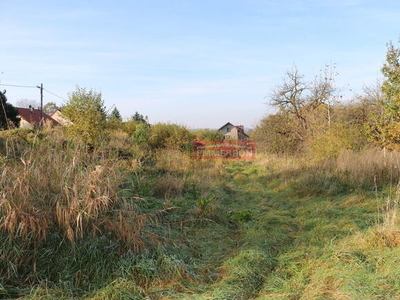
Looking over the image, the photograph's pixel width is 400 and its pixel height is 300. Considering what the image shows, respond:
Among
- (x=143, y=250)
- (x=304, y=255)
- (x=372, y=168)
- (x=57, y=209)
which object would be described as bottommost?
(x=304, y=255)

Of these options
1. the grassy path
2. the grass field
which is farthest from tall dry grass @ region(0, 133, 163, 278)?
the grassy path

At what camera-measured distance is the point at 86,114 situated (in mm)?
10742

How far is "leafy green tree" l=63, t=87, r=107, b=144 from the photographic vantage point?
10602 millimetres

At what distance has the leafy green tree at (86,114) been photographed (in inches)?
417

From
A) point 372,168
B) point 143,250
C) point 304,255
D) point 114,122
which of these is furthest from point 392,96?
point 114,122

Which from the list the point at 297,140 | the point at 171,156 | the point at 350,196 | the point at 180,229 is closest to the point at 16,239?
the point at 180,229

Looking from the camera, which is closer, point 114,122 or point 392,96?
point 392,96

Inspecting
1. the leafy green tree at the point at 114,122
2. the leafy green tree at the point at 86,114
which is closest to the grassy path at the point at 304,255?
the leafy green tree at the point at 86,114

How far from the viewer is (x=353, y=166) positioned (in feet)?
27.0

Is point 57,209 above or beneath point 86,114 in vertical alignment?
beneath

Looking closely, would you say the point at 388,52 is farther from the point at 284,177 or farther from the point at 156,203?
the point at 156,203

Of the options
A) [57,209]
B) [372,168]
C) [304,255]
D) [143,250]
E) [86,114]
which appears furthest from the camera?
[86,114]

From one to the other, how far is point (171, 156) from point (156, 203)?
6.53 m

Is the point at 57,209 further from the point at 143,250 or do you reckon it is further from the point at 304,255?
the point at 304,255
